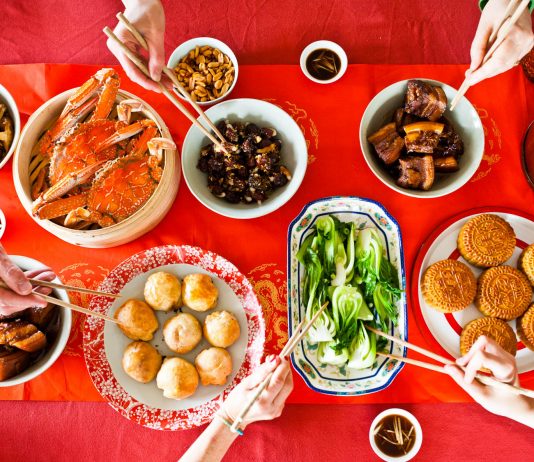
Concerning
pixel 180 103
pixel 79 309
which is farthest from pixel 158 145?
pixel 79 309

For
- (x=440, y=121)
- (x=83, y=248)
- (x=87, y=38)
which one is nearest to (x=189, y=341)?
(x=83, y=248)

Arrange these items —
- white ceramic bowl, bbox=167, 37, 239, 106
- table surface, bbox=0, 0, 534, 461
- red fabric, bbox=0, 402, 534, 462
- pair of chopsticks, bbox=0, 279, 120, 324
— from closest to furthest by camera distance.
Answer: pair of chopsticks, bbox=0, 279, 120, 324, red fabric, bbox=0, 402, 534, 462, white ceramic bowl, bbox=167, 37, 239, 106, table surface, bbox=0, 0, 534, 461

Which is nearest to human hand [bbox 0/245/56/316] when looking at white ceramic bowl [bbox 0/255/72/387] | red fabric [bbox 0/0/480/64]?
white ceramic bowl [bbox 0/255/72/387]

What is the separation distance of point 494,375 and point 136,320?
1.26 meters

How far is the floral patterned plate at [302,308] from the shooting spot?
1720 millimetres

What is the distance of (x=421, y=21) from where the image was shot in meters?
2.15

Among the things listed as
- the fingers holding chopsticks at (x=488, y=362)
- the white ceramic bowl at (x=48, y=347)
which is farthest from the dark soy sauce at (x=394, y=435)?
the white ceramic bowl at (x=48, y=347)

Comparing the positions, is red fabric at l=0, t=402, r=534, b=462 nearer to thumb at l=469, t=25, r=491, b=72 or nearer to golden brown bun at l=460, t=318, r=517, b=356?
golden brown bun at l=460, t=318, r=517, b=356

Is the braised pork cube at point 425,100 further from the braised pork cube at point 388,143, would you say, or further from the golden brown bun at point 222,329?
the golden brown bun at point 222,329

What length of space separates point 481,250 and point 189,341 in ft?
3.80

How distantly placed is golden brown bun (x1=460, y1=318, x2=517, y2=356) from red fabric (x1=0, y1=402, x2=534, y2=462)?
29 cm

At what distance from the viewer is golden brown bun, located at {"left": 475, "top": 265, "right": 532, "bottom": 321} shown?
1.80 meters

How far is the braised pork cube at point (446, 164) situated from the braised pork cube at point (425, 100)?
0.53 ft

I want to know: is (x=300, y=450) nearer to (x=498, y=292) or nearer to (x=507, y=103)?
(x=498, y=292)
